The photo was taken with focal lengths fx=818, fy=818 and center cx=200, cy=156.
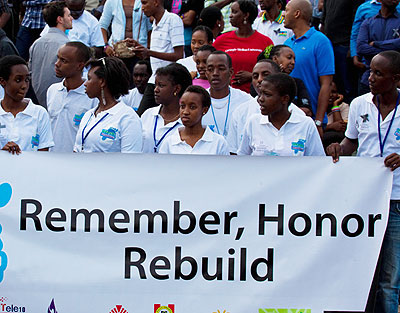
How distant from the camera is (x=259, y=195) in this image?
20.0 ft

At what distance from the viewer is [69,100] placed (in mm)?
7836

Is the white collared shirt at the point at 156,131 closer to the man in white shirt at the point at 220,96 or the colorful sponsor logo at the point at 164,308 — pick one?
the man in white shirt at the point at 220,96

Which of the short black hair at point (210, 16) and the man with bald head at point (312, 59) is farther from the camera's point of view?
the short black hair at point (210, 16)

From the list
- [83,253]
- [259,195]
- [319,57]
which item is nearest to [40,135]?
[83,253]

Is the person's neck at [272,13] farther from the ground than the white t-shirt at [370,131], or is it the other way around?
the person's neck at [272,13]

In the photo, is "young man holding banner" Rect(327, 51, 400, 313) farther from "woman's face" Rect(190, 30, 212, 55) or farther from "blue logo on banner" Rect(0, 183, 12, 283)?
A: "woman's face" Rect(190, 30, 212, 55)

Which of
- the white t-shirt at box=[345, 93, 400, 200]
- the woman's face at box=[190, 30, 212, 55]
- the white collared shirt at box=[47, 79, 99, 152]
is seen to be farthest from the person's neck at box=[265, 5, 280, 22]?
the white t-shirt at box=[345, 93, 400, 200]

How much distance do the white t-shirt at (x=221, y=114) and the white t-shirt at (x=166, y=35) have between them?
2268 mm

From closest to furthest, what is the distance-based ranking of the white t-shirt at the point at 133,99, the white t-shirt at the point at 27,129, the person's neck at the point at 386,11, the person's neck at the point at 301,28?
the white t-shirt at the point at 27,129 → the person's neck at the point at 301,28 → the white t-shirt at the point at 133,99 → the person's neck at the point at 386,11

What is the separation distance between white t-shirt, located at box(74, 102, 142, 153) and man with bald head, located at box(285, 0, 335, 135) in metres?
2.65

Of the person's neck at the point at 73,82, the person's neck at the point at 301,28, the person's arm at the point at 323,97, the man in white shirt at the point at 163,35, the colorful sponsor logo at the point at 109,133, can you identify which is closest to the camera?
the colorful sponsor logo at the point at 109,133

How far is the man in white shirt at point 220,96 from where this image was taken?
25.3 ft

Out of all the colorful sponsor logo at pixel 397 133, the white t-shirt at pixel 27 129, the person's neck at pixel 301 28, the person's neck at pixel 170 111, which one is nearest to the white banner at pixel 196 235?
the colorful sponsor logo at pixel 397 133

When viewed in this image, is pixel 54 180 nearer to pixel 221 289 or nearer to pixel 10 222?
pixel 10 222
